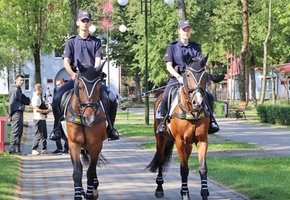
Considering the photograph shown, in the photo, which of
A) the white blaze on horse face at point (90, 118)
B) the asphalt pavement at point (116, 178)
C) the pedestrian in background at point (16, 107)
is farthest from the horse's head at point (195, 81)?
the pedestrian in background at point (16, 107)

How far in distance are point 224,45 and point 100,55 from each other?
48.4 m

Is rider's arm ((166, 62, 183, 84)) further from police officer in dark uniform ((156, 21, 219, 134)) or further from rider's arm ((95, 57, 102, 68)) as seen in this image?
rider's arm ((95, 57, 102, 68))

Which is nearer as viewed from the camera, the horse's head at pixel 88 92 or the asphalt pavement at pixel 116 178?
the horse's head at pixel 88 92

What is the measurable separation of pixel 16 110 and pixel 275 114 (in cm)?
1968

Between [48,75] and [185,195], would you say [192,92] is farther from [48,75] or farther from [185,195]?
[48,75]

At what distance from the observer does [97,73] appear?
9.63m

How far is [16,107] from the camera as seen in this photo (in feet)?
60.1

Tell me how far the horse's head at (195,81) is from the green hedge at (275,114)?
2403 cm

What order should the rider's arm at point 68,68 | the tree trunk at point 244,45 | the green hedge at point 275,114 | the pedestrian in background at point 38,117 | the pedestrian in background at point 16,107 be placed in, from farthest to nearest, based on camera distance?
the tree trunk at point 244,45 < the green hedge at point 275,114 < the pedestrian in background at point 38,117 < the pedestrian in background at point 16,107 < the rider's arm at point 68,68

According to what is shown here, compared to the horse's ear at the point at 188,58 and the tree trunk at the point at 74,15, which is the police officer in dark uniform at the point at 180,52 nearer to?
the horse's ear at the point at 188,58

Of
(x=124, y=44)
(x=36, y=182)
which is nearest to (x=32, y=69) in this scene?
(x=124, y=44)

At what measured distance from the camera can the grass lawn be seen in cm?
1104

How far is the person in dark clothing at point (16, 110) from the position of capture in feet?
59.7

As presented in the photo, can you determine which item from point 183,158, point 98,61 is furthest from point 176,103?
point 98,61
